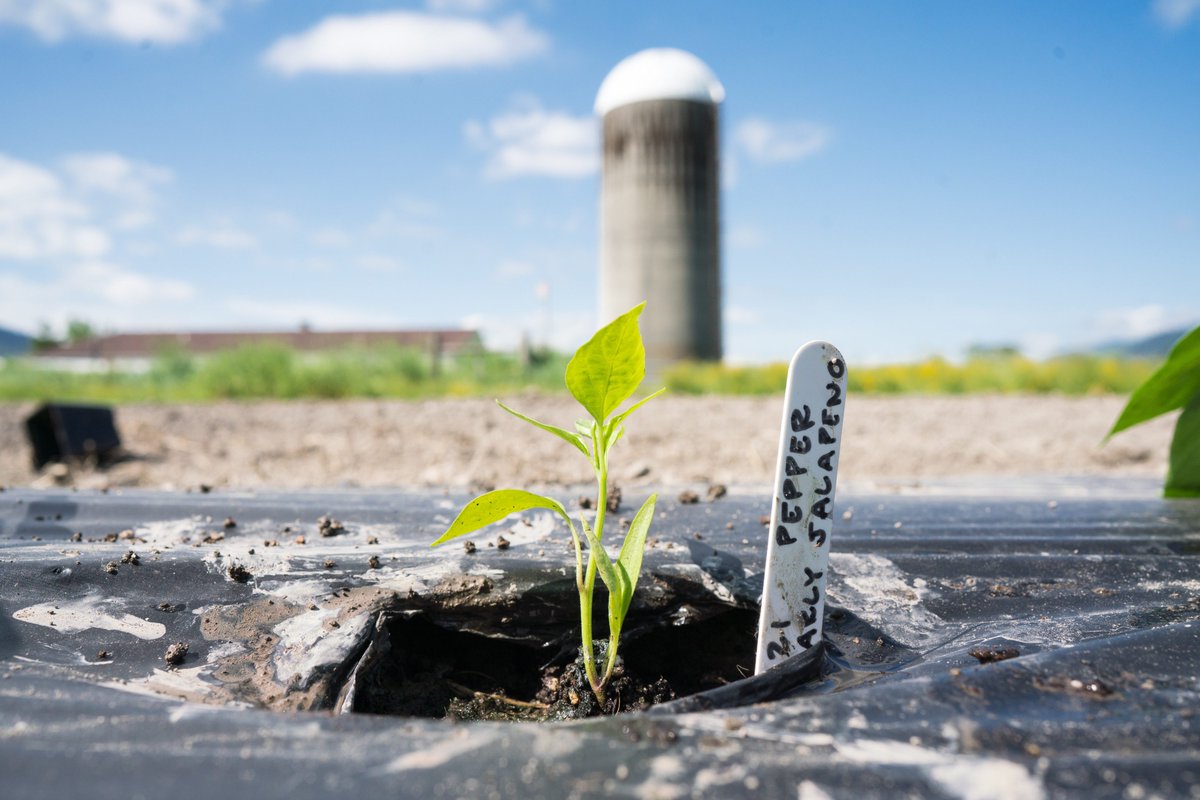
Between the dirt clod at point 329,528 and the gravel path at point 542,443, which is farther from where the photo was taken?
the gravel path at point 542,443

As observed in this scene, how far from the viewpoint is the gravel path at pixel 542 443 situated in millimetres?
3588

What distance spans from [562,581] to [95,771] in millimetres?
638

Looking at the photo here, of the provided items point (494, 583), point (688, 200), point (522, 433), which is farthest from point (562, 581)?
point (688, 200)

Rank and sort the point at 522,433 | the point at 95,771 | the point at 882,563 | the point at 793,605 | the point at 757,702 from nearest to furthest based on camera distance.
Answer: the point at 95,771 < the point at 757,702 < the point at 793,605 < the point at 882,563 < the point at 522,433

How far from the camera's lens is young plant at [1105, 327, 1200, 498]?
132 centimetres

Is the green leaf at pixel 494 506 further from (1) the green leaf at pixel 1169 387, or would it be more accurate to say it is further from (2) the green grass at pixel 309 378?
(2) the green grass at pixel 309 378

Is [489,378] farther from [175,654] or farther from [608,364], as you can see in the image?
[608,364]

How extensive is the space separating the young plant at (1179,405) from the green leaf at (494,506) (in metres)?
1.05

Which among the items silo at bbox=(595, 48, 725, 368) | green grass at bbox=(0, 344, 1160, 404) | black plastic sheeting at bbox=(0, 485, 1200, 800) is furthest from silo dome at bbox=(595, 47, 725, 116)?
black plastic sheeting at bbox=(0, 485, 1200, 800)

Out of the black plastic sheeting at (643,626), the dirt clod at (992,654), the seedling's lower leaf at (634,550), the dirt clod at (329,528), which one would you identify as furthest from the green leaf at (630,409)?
the dirt clod at (329,528)

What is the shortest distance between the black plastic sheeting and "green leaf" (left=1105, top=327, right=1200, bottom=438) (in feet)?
0.79

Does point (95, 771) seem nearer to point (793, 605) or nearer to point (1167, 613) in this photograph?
point (793, 605)

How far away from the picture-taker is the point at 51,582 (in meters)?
1.14

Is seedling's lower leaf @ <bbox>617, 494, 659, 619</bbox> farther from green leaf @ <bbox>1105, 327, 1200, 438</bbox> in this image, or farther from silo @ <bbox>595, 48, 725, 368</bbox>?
silo @ <bbox>595, 48, 725, 368</bbox>
